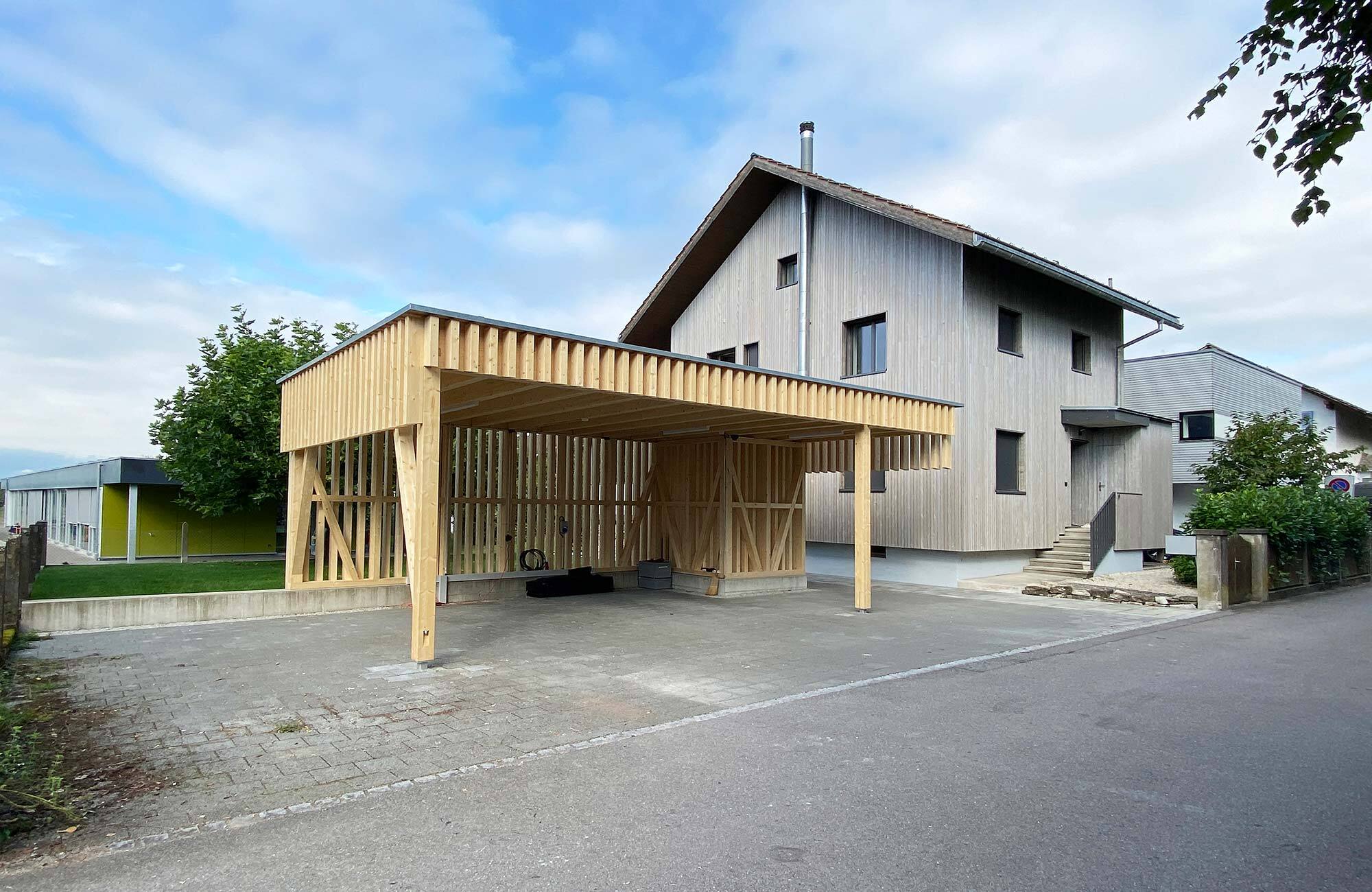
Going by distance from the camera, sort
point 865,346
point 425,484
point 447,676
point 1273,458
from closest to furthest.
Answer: point 447,676 < point 425,484 < point 865,346 < point 1273,458

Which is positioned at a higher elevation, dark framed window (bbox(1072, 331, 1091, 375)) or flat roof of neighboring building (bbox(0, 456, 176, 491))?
dark framed window (bbox(1072, 331, 1091, 375))

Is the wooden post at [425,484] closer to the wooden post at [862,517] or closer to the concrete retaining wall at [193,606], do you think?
the concrete retaining wall at [193,606]

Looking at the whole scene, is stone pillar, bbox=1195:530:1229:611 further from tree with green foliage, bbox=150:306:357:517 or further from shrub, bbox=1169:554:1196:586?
tree with green foliage, bbox=150:306:357:517

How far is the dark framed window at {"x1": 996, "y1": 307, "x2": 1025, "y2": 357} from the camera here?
17797 mm

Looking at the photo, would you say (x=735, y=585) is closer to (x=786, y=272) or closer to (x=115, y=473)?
(x=786, y=272)

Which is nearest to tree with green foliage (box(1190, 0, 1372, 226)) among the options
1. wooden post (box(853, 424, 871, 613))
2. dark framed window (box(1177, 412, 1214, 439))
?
wooden post (box(853, 424, 871, 613))

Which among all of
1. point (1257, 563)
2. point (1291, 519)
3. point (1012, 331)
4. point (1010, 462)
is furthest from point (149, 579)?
point (1291, 519)

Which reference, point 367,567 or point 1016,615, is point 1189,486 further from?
point 367,567

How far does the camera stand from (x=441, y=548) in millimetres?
13125

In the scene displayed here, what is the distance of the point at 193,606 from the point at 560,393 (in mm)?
5729

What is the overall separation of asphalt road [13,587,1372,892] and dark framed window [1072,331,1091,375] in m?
14.1

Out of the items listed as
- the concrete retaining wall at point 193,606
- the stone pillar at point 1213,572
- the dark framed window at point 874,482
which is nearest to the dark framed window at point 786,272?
the dark framed window at point 874,482

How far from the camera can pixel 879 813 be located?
4387 mm

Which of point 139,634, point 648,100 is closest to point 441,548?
point 139,634
